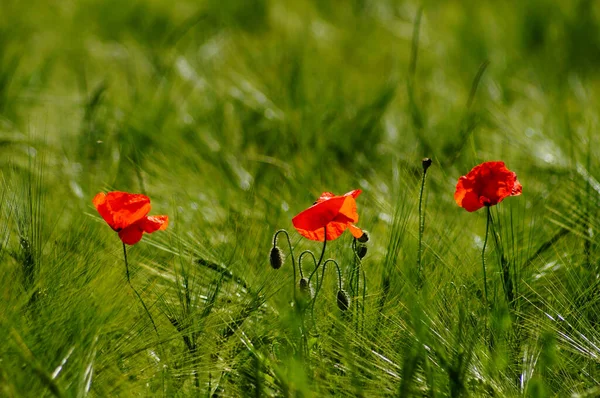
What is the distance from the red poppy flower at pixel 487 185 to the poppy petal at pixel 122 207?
33 centimetres

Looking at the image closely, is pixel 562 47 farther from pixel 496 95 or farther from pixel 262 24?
pixel 262 24

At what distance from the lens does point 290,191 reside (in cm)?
123

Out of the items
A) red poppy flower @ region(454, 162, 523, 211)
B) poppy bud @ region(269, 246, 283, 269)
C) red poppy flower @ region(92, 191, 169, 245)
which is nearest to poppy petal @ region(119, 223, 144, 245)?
red poppy flower @ region(92, 191, 169, 245)

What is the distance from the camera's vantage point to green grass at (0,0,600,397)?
2.61 feet

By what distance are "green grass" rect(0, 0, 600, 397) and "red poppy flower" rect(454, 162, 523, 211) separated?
85mm

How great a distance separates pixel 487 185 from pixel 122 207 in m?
0.38

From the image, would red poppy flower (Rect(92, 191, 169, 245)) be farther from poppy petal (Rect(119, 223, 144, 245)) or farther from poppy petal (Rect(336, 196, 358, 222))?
poppy petal (Rect(336, 196, 358, 222))

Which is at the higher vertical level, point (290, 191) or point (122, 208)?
point (122, 208)

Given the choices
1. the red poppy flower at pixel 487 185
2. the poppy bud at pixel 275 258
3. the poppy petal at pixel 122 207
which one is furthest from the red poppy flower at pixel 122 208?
the red poppy flower at pixel 487 185

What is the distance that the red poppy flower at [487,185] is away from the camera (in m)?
0.83

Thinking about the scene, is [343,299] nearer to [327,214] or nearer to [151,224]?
[327,214]

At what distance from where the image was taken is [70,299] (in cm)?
82

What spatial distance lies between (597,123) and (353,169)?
43cm

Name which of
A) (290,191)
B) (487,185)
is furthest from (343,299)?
(290,191)
